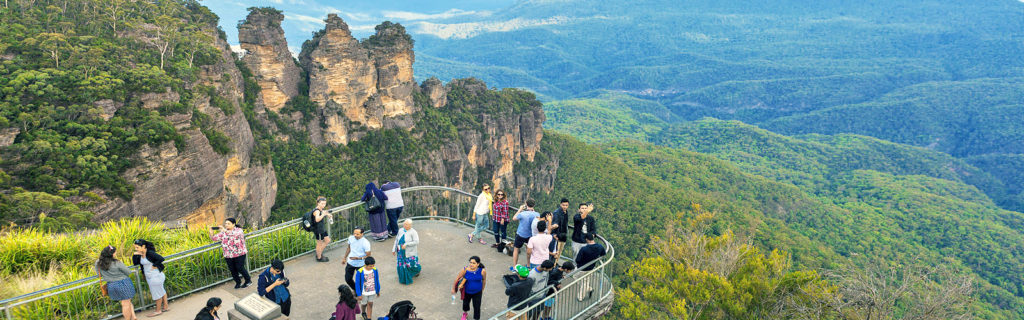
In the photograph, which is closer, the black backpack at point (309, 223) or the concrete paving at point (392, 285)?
the concrete paving at point (392, 285)

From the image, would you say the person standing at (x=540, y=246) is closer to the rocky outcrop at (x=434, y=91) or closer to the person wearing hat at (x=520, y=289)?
the person wearing hat at (x=520, y=289)

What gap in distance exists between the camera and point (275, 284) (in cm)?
981

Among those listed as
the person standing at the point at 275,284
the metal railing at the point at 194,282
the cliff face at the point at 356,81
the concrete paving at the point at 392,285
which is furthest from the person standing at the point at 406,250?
the cliff face at the point at 356,81

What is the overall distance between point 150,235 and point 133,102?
62.1 feet

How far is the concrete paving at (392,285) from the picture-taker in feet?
35.6

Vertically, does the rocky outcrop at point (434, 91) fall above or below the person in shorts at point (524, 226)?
below

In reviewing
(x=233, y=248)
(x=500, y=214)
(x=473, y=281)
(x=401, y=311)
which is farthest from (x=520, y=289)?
(x=233, y=248)

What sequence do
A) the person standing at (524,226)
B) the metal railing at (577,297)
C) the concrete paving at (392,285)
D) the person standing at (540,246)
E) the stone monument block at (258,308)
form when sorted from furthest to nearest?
1. the person standing at (524,226)
2. the person standing at (540,246)
3. the concrete paving at (392,285)
4. the metal railing at (577,297)
5. the stone monument block at (258,308)

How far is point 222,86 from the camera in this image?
3672cm

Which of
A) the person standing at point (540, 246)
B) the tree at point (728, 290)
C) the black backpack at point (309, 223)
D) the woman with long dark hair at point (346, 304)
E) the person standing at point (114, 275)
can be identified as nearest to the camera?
the woman with long dark hair at point (346, 304)

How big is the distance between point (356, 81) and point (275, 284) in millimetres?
47277

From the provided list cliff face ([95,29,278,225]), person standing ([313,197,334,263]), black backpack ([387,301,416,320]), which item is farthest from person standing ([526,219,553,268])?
cliff face ([95,29,278,225])

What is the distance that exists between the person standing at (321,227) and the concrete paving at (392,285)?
24 cm

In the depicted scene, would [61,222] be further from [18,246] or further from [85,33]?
[85,33]
